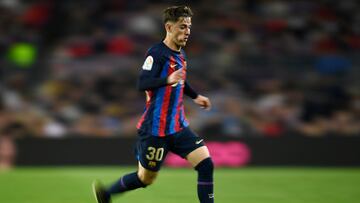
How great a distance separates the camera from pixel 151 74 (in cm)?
606

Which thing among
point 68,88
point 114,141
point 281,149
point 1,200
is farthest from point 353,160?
point 1,200

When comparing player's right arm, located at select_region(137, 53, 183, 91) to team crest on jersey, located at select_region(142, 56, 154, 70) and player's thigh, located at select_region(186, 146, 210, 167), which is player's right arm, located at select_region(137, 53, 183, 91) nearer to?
team crest on jersey, located at select_region(142, 56, 154, 70)

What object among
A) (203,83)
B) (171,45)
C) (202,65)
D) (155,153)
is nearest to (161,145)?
(155,153)

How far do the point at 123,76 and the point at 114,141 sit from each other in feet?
4.91

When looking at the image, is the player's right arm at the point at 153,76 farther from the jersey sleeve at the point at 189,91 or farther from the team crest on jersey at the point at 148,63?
the jersey sleeve at the point at 189,91

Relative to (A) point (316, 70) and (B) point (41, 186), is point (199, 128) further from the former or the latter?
(B) point (41, 186)

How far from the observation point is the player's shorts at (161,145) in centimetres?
638

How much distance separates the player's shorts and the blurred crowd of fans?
717 cm

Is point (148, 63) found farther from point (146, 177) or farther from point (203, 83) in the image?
point (203, 83)

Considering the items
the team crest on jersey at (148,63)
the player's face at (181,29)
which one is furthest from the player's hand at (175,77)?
the player's face at (181,29)

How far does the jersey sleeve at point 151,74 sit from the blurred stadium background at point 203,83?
617cm

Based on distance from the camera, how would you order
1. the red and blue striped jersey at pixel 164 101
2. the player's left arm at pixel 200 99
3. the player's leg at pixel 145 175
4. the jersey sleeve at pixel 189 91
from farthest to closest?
the jersey sleeve at pixel 189 91 → the player's left arm at pixel 200 99 → the player's leg at pixel 145 175 → the red and blue striped jersey at pixel 164 101

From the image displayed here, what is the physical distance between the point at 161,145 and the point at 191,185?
3992mm

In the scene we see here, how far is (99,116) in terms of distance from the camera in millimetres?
14023
